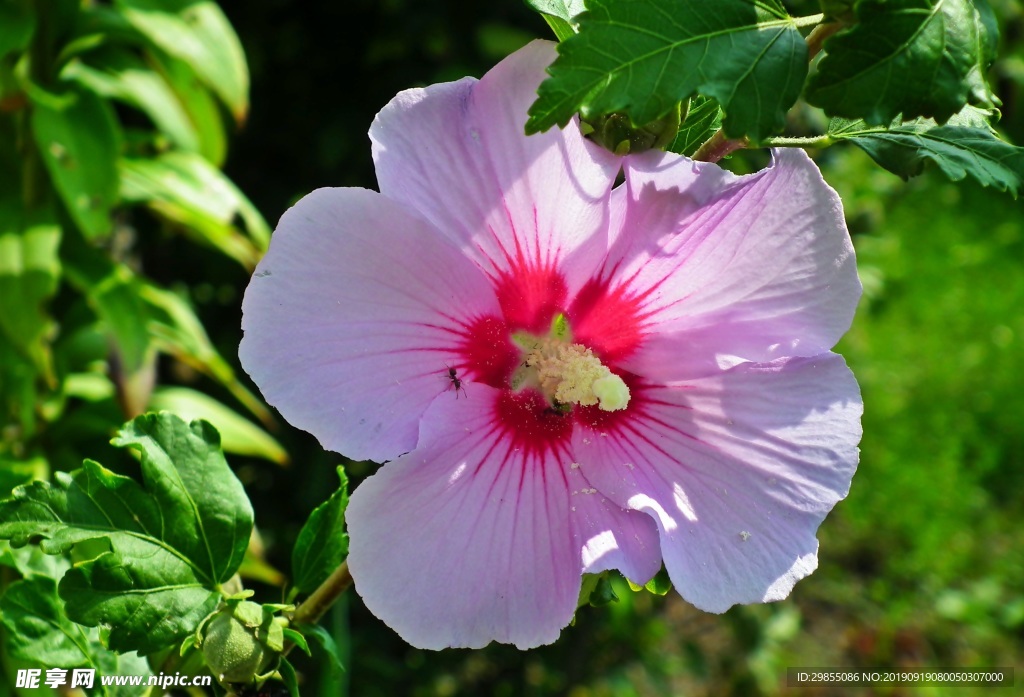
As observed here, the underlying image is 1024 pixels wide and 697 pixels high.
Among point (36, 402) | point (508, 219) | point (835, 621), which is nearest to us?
point (508, 219)

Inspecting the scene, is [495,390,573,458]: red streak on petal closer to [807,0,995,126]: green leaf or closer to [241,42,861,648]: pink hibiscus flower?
[241,42,861,648]: pink hibiscus flower

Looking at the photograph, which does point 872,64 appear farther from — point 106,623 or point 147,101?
point 147,101

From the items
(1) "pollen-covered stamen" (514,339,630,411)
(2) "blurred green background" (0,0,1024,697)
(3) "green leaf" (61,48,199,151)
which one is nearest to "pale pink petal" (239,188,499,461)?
(1) "pollen-covered stamen" (514,339,630,411)

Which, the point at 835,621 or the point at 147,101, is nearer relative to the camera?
the point at 147,101

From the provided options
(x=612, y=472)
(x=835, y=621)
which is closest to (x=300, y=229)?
(x=612, y=472)

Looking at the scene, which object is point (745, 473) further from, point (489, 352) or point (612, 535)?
point (489, 352)

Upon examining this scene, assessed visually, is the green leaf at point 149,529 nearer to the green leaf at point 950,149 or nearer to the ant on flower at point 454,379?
the ant on flower at point 454,379

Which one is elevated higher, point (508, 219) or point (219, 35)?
point (508, 219)

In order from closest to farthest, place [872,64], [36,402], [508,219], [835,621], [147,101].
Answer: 1. [872,64]
2. [508,219]
3. [36,402]
4. [147,101]
5. [835,621]
